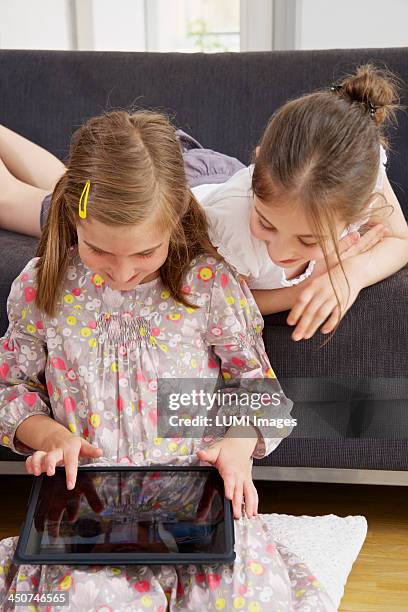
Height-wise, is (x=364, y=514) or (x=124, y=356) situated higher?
(x=124, y=356)

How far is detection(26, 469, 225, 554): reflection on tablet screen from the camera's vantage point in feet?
3.61

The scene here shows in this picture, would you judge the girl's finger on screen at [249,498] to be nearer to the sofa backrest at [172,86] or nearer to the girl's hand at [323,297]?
the girl's hand at [323,297]

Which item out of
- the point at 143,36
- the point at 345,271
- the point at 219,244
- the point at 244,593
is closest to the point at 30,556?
the point at 244,593

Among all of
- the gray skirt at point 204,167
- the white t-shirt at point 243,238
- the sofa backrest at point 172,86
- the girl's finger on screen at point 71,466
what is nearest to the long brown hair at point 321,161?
the white t-shirt at point 243,238

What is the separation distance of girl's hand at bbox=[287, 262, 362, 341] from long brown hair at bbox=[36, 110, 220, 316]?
0.18m

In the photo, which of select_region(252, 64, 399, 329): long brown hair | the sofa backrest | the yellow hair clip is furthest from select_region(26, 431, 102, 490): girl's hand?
the sofa backrest

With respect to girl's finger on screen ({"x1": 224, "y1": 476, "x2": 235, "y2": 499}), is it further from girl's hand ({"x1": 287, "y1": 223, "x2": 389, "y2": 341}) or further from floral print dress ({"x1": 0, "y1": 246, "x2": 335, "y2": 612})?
girl's hand ({"x1": 287, "y1": 223, "x2": 389, "y2": 341})

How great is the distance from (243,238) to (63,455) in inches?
16.5

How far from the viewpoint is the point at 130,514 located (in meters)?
1.15

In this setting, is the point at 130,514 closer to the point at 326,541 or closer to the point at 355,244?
the point at 326,541

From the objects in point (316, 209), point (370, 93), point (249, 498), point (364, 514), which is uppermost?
point (370, 93)

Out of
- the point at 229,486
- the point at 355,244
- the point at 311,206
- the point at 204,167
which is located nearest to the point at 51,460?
the point at 229,486

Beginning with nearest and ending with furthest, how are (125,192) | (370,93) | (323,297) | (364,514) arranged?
(125,192) < (370,93) < (323,297) < (364,514)

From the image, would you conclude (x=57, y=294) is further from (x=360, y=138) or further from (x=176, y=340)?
(x=360, y=138)
